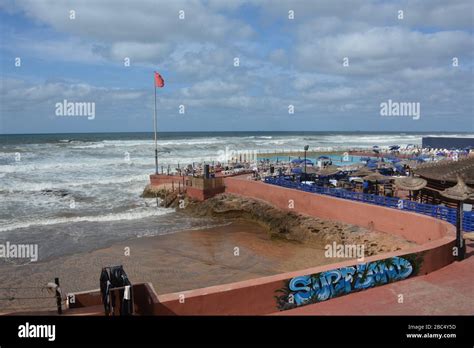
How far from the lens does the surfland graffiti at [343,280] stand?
30.1ft

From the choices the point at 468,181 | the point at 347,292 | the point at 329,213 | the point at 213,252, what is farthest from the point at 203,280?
the point at 468,181

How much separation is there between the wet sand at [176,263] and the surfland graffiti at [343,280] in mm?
4879

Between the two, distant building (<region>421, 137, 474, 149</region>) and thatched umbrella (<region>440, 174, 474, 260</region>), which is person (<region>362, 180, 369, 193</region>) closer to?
thatched umbrella (<region>440, 174, 474, 260</region>)

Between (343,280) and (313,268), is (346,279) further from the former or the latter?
(313,268)

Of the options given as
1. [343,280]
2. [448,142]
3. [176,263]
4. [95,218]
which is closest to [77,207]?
[95,218]

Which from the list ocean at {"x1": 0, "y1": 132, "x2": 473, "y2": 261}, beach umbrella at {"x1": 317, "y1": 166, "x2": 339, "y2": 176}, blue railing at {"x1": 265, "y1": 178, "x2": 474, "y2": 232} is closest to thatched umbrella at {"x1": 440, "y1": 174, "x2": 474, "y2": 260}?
blue railing at {"x1": 265, "y1": 178, "x2": 474, "y2": 232}

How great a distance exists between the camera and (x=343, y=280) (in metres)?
9.67

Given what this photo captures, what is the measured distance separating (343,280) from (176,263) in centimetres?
785

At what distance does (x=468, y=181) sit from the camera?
17.6 meters

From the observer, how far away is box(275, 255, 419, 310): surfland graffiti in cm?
918

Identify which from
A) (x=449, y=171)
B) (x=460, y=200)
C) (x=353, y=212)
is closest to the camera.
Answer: (x=460, y=200)

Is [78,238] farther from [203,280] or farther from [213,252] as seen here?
[203,280]

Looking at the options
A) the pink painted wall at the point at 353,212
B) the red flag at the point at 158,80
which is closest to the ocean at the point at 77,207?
the pink painted wall at the point at 353,212

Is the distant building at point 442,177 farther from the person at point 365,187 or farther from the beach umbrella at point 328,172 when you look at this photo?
the beach umbrella at point 328,172
